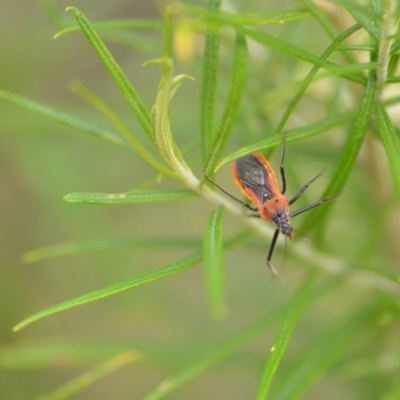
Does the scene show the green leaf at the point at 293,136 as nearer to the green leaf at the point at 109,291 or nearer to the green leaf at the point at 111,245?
the green leaf at the point at 109,291

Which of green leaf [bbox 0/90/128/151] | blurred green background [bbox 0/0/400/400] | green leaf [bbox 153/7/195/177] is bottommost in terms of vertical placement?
blurred green background [bbox 0/0/400/400]

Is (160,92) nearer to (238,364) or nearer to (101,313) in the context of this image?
(238,364)

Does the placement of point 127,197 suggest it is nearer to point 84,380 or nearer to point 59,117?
point 59,117

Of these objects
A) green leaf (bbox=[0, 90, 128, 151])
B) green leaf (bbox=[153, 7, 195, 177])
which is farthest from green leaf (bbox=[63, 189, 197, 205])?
green leaf (bbox=[0, 90, 128, 151])

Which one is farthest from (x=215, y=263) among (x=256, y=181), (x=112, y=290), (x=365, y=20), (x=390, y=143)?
(x=256, y=181)

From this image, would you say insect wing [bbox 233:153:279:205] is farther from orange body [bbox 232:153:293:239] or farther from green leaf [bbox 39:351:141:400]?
green leaf [bbox 39:351:141:400]

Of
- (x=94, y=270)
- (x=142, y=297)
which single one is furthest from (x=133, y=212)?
(x=142, y=297)
